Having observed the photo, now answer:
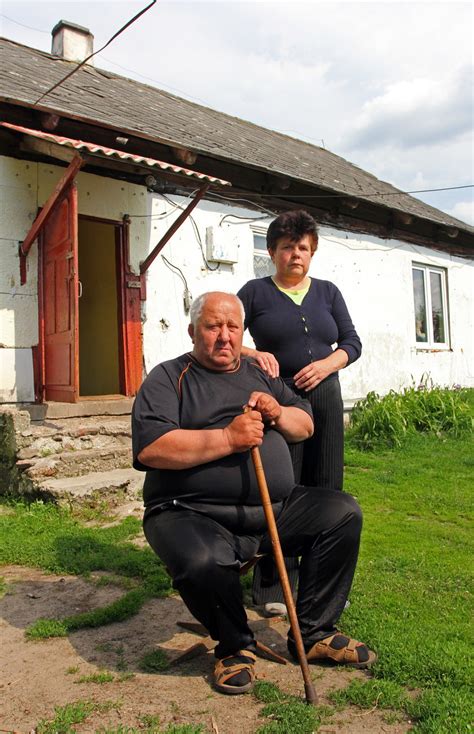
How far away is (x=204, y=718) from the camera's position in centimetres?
221

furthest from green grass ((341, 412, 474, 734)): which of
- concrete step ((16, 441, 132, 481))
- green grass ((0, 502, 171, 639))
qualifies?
concrete step ((16, 441, 132, 481))

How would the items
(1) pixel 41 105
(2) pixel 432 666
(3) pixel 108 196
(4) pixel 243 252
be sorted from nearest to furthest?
(2) pixel 432 666, (1) pixel 41 105, (3) pixel 108 196, (4) pixel 243 252

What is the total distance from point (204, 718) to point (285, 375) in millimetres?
1590

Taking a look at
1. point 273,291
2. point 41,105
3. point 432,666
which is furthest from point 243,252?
point 432,666

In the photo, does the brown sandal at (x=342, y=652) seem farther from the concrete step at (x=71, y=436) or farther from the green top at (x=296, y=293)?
the concrete step at (x=71, y=436)

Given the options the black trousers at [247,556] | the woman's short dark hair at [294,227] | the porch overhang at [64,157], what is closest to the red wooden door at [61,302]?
the porch overhang at [64,157]

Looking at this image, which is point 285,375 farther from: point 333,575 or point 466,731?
point 466,731

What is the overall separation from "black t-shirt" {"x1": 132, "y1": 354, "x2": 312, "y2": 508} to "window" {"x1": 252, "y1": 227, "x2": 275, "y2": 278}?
5.67 m

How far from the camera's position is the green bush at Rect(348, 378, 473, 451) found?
25.6 feet

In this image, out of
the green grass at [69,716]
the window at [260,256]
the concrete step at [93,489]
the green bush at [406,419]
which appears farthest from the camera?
the window at [260,256]

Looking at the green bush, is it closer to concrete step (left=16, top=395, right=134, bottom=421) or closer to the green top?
concrete step (left=16, top=395, right=134, bottom=421)

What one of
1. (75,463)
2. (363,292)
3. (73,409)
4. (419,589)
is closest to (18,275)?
(73,409)

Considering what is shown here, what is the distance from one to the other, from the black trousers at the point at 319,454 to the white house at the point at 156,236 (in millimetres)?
3114

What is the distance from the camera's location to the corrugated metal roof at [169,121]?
651 centimetres
